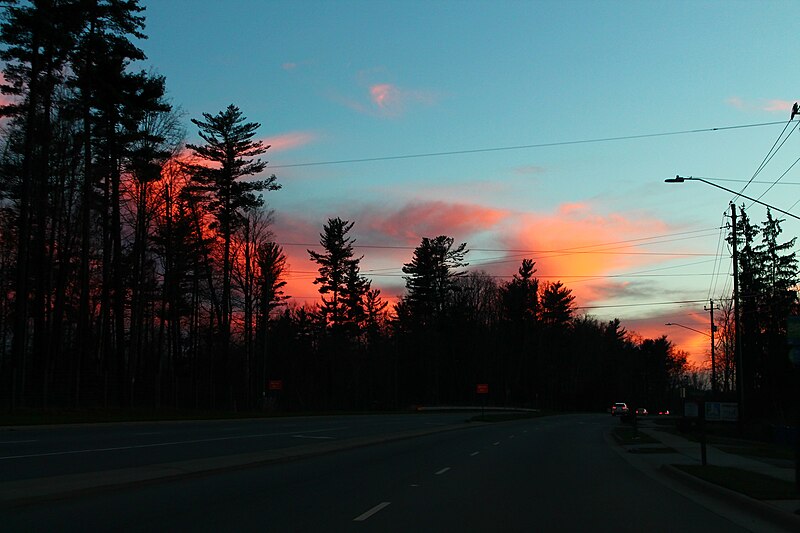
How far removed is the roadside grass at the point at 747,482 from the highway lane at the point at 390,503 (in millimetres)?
1113

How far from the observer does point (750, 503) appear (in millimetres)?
13359

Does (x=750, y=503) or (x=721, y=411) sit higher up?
(x=750, y=503)

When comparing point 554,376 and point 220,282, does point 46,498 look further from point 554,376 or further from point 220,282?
point 554,376

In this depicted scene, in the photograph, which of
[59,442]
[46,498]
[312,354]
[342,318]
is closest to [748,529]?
→ [46,498]

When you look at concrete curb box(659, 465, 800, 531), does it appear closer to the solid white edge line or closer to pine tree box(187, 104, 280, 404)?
the solid white edge line

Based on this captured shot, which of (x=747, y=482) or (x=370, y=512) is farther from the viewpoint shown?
(x=747, y=482)

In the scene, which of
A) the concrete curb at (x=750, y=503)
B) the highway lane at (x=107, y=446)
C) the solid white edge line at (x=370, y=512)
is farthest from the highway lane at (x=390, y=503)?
the highway lane at (x=107, y=446)

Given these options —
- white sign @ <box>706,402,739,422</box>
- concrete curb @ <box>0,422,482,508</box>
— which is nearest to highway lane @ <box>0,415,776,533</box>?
concrete curb @ <box>0,422,482,508</box>

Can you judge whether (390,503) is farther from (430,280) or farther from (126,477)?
(430,280)

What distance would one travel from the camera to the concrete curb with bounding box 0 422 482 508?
39.8 feet

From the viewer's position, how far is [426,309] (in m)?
104

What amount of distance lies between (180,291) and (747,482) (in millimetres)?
63800

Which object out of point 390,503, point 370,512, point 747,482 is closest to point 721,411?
point 747,482

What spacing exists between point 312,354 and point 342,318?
9.37m
